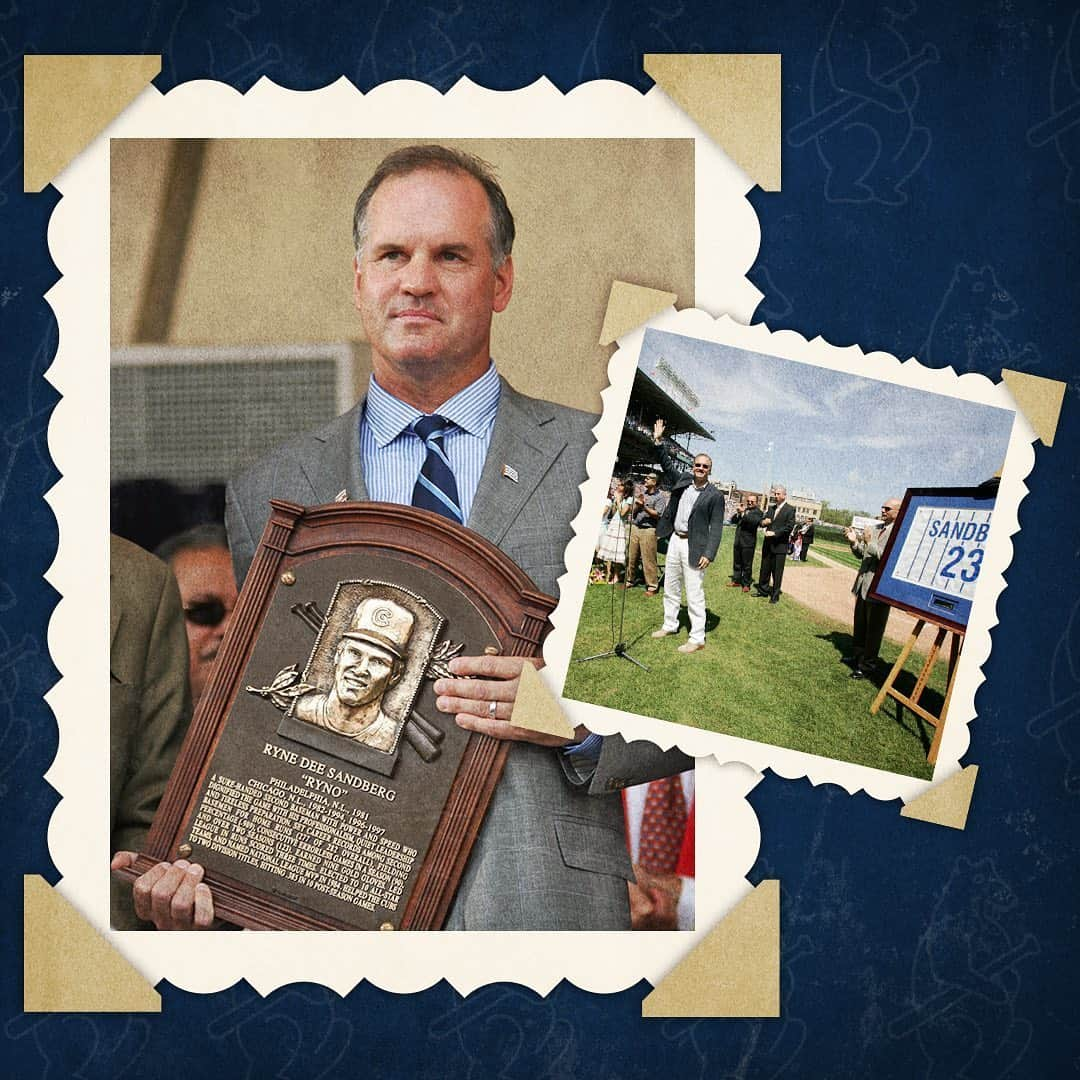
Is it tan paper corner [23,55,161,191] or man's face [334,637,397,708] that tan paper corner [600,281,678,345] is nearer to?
man's face [334,637,397,708]

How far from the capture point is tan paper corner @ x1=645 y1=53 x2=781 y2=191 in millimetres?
2783

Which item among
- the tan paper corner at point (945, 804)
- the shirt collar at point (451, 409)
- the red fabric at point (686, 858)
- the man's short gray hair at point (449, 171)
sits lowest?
the red fabric at point (686, 858)

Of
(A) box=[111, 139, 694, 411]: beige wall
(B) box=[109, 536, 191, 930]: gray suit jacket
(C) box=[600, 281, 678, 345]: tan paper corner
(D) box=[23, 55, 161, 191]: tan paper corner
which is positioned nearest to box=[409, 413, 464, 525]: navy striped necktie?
(A) box=[111, 139, 694, 411]: beige wall

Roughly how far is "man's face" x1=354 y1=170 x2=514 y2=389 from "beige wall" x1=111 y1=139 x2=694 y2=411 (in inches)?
2.0

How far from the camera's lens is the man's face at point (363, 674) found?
105 inches

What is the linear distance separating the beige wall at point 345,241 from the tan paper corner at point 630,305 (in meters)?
0.03

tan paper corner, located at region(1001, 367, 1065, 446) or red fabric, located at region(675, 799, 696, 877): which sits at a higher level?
tan paper corner, located at region(1001, 367, 1065, 446)

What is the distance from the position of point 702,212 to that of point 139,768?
6.53 feet

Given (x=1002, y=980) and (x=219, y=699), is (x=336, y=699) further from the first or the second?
(x=1002, y=980)

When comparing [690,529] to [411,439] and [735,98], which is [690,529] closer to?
[411,439]

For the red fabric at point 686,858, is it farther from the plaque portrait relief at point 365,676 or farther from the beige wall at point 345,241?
the beige wall at point 345,241

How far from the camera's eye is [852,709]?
9.03 feet

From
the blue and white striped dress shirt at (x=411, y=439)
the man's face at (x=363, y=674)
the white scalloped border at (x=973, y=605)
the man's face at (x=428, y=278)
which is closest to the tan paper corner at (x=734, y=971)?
the white scalloped border at (x=973, y=605)

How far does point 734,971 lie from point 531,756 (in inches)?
29.2
